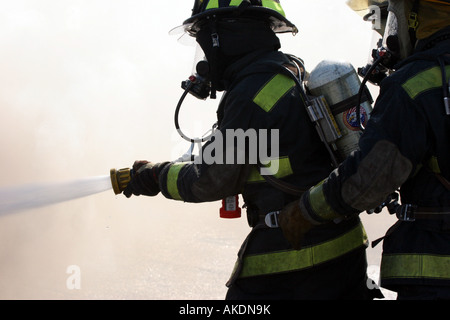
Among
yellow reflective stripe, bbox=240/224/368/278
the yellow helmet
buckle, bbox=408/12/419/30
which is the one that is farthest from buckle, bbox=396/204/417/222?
the yellow helmet

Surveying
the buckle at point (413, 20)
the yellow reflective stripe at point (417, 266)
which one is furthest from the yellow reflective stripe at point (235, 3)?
the yellow reflective stripe at point (417, 266)

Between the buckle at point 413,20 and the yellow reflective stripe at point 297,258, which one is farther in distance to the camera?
the yellow reflective stripe at point 297,258

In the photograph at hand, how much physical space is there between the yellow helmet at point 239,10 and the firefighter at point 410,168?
866mm

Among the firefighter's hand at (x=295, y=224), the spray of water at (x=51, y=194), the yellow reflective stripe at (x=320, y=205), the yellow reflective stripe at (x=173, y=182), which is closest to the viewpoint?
the yellow reflective stripe at (x=320, y=205)

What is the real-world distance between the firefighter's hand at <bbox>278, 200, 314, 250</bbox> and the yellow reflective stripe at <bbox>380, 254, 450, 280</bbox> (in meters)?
0.35

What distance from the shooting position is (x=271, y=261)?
108 inches

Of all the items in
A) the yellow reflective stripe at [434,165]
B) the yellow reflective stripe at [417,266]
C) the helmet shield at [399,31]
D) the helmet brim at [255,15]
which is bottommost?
the yellow reflective stripe at [417,266]

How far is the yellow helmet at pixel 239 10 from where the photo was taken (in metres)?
3.01

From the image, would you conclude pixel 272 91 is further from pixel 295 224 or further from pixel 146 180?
pixel 146 180

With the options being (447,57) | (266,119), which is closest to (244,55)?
(266,119)

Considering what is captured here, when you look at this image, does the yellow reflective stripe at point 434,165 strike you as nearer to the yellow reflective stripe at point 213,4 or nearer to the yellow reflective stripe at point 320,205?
the yellow reflective stripe at point 320,205

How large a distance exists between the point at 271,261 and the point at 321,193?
0.64 metres

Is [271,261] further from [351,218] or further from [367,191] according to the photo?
[367,191]

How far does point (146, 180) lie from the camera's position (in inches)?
123
